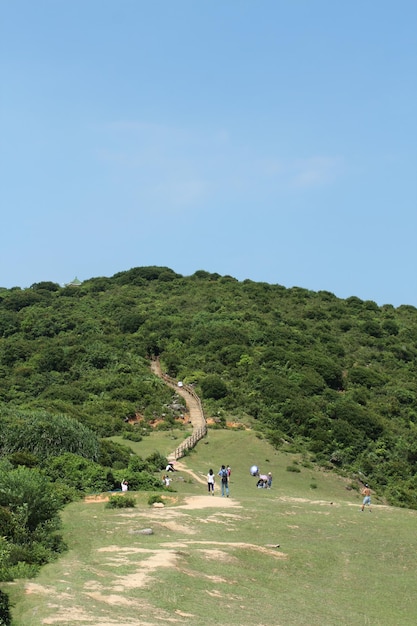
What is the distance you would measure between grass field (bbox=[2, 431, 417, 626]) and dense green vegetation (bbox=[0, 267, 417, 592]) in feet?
6.73

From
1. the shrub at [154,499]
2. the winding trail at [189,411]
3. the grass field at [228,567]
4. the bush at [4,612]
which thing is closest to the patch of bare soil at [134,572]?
the grass field at [228,567]

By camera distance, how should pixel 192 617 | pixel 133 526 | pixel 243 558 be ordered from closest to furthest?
pixel 192 617
pixel 243 558
pixel 133 526

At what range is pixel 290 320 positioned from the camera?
8956 centimetres

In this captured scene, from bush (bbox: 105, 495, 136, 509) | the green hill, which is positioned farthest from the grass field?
the green hill

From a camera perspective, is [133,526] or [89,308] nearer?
[133,526]

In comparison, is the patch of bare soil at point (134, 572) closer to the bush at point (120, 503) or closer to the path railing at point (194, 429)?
the bush at point (120, 503)

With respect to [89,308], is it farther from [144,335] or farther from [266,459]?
[266,459]

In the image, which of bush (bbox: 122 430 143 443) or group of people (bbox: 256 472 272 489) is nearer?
group of people (bbox: 256 472 272 489)

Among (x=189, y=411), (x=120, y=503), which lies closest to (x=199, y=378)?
(x=189, y=411)

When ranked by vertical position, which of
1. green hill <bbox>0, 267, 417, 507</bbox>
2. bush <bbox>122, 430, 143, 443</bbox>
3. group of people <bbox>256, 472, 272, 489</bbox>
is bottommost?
group of people <bbox>256, 472, 272, 489</bbox>

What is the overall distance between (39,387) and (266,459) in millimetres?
25261

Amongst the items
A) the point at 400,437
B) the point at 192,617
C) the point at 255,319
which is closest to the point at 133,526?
the point at 192,617

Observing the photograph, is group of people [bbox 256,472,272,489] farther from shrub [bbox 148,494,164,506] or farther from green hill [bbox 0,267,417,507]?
shrub [bbox 148,494,164,506]

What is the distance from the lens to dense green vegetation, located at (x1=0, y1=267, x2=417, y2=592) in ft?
123
